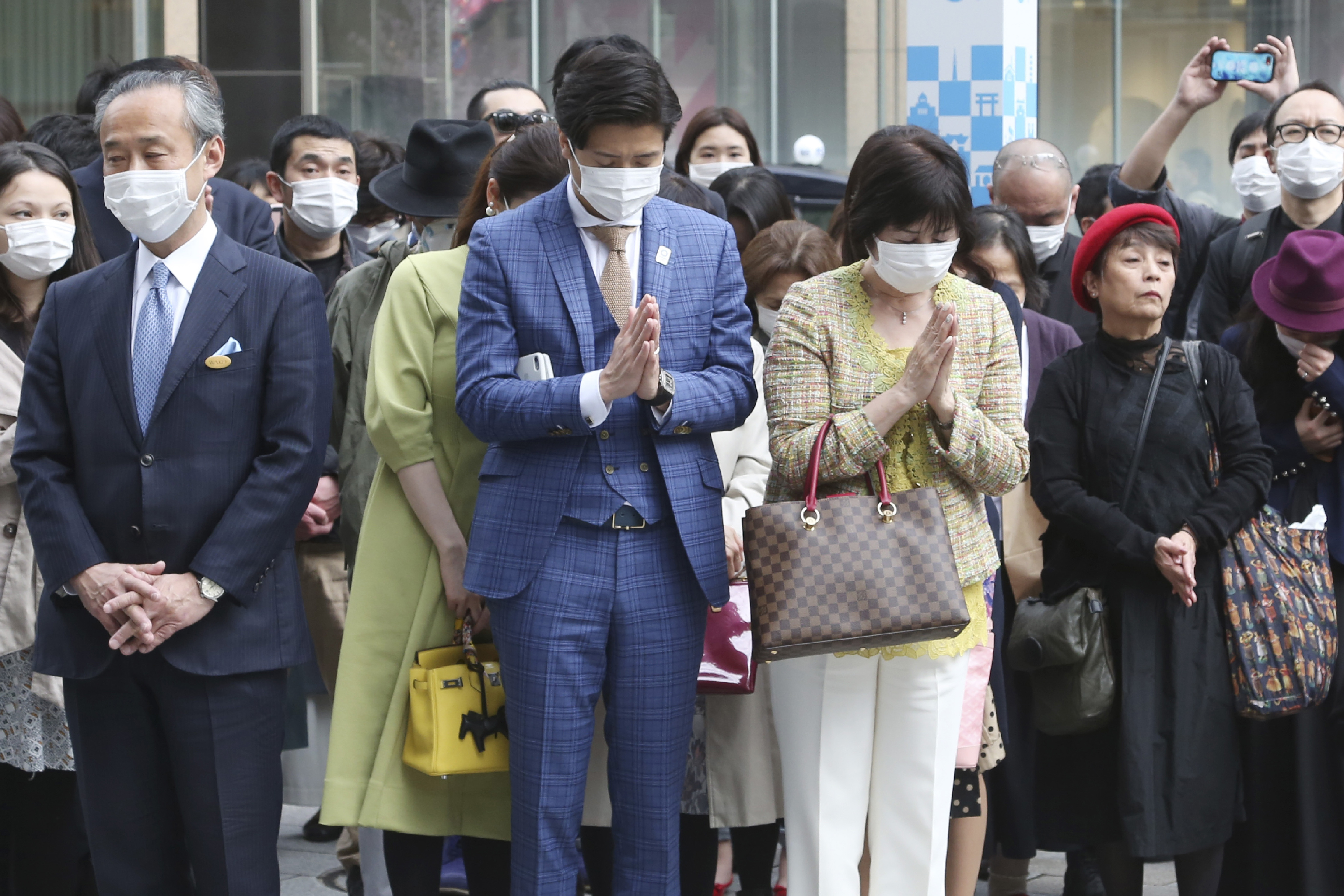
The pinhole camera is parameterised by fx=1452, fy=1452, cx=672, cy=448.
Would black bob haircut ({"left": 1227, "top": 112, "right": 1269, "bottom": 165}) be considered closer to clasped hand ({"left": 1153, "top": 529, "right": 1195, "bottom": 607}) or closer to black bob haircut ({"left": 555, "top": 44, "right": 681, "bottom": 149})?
clasped hand ({"left": 1153, "top": 529, "right": 1195, "bottom": 607})

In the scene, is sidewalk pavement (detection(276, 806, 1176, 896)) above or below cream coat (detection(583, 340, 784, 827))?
below

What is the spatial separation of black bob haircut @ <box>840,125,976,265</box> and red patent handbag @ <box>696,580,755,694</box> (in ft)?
3.38

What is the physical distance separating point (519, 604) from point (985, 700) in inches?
53.6

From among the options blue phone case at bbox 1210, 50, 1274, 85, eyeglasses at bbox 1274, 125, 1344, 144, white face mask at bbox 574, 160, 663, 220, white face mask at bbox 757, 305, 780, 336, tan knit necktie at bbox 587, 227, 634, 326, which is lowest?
white face mask at bbox 757, 305, 780, 336

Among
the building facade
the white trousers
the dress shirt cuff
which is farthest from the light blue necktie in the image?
the building facade

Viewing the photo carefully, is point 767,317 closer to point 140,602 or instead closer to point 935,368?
point 935,368

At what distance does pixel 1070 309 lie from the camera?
5414mm

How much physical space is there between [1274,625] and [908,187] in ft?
5.36

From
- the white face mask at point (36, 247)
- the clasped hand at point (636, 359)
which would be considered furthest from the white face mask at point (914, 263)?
the white face mask at point (36, 247)

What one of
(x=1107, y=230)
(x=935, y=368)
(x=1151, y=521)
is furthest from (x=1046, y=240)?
(x=935, y=368)

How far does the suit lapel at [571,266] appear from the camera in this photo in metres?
3.23

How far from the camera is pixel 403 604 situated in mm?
3654

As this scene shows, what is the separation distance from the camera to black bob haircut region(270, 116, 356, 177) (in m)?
5.66

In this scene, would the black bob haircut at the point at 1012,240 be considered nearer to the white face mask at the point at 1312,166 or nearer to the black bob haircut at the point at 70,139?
the white face mask at the point at 1312,166
